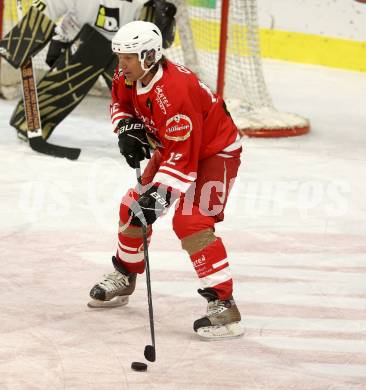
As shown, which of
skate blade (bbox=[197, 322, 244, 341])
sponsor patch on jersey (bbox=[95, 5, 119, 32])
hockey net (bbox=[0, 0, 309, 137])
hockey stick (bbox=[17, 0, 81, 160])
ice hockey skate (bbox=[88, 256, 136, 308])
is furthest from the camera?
hockey net (bbox=[0, 0, 309, 137])

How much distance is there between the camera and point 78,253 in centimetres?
420

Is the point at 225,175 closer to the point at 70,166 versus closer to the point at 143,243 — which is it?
the point at 143,243

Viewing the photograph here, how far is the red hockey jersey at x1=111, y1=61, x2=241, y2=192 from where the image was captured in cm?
320

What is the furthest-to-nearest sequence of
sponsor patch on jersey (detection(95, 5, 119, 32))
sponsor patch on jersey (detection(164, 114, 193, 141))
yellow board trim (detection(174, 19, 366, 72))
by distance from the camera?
yellow board trim (detection(174, 19, 366, 72))
sponsor patch on jersey (detection(95, 5, 119, 32))
sponsor patch on jersey (detection(164, 114, 193, 141))

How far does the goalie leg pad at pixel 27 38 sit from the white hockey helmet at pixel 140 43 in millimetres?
2823

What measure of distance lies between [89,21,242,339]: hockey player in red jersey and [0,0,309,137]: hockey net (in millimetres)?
3171

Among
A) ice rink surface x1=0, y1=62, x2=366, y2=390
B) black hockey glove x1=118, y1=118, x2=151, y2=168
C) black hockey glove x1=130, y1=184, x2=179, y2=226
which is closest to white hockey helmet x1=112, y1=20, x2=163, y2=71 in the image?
black hockey glove x1=118, y1=118, x2=151, y2=168

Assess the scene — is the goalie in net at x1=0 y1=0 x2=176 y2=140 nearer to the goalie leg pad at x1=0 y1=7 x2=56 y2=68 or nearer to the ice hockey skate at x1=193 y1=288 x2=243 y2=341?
the goalie leg pad at x1=0 y1=7 x2=56 y2=68

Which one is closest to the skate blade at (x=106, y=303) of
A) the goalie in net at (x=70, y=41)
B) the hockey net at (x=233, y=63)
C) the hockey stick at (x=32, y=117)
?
the hockey stick at (x=32, y=117)

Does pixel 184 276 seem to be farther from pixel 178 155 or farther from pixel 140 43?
pixel 140 43

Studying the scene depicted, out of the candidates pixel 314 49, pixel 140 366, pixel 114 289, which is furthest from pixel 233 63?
pixel 140 366

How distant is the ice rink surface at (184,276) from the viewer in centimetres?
308

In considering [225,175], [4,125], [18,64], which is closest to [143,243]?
[225,175]

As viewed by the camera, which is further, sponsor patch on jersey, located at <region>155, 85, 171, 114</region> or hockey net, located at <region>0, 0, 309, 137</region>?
hockey net, located at <region>0, 0, 309, 137</region>
